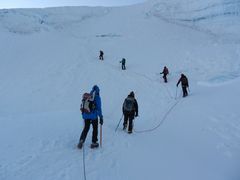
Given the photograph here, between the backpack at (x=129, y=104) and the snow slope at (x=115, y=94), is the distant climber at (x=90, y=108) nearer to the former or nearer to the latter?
the snow slope at (x=115, y=94)

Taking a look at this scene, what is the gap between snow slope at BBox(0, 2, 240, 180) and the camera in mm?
6754

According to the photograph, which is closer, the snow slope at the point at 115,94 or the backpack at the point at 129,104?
the snow slope at the point at 115,94

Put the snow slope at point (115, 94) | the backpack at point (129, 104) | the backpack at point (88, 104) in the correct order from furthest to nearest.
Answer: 1. the backpack at point (129, 104)
2. the backpack at point (88, 104)
3. the snow slope at point (115, 94)

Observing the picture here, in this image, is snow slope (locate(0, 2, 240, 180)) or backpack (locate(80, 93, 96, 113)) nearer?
snow slope (locate(0, 2, 240, 180))

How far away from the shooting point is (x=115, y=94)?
1778 centimetres

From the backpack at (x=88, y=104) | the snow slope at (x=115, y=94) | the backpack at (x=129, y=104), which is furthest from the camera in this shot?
the backpack at (x=129, y=104)

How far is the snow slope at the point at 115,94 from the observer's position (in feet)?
22.2

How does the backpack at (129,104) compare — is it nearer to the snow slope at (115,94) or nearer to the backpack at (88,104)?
the snow slope at (115,94)

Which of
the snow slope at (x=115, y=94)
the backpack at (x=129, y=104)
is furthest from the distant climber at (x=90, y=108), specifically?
the backpack at (x=129, y=104)

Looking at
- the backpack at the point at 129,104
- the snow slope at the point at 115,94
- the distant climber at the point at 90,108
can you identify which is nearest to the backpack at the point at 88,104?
the distant climber at the point at 90,108

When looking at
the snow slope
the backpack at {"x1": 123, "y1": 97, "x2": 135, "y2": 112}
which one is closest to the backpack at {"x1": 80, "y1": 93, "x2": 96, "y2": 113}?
the snow slope

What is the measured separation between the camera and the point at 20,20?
33.2 metres

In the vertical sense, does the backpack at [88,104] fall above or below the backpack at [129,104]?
above

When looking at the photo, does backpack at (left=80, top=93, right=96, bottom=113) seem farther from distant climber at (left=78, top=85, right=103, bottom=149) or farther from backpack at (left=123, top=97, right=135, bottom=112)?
backpack at (left=123, top=97, right=135, bottom=112)
